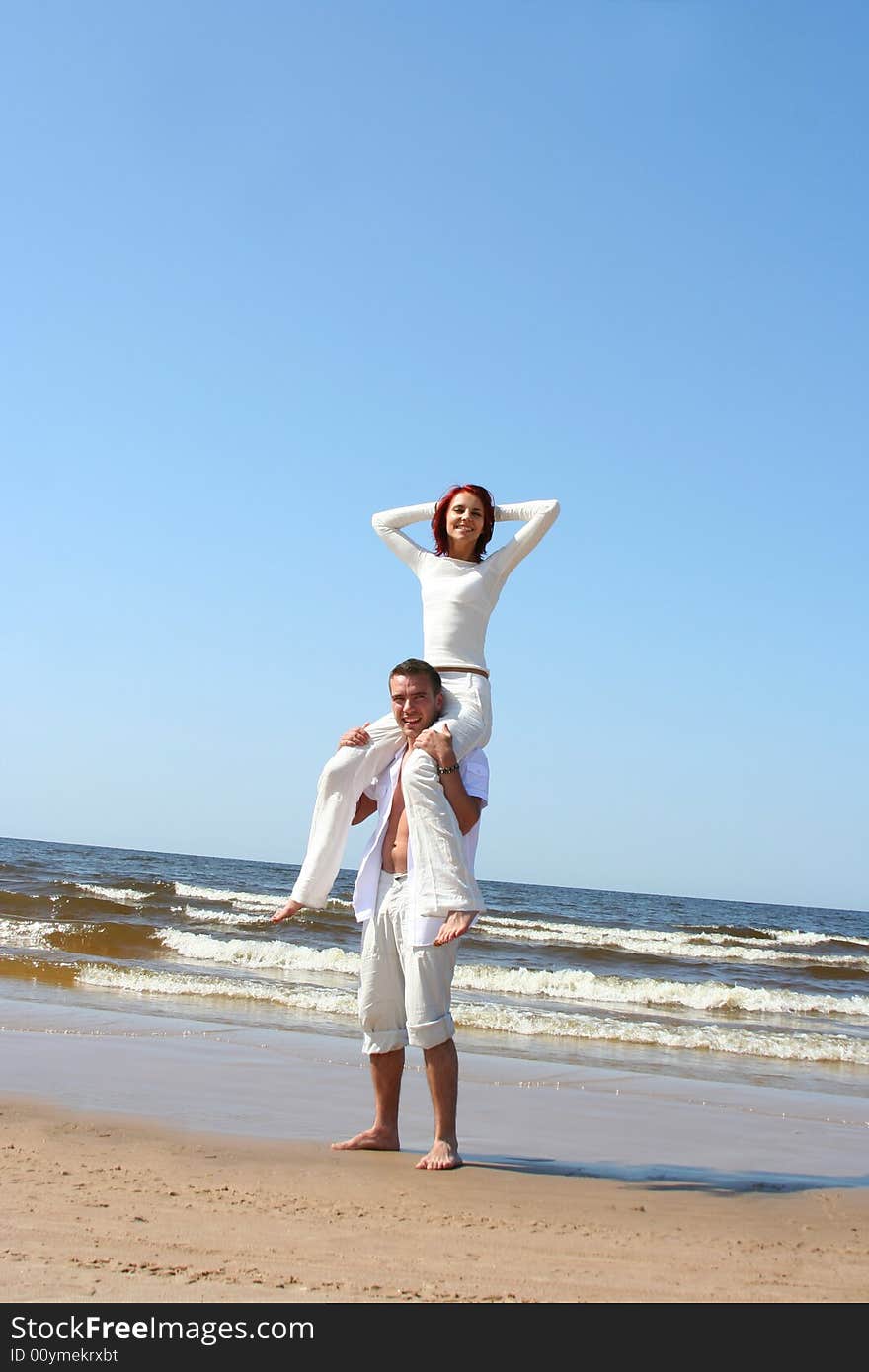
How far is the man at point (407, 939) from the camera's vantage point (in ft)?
16.2

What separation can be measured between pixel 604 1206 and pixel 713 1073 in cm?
460

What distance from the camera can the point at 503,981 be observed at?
50.5 ft

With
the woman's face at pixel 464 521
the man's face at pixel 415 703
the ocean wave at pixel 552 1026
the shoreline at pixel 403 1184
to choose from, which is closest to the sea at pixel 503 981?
the ocean wave at pixel 552 1026

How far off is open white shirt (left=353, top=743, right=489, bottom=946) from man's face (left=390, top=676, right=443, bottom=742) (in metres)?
0.25

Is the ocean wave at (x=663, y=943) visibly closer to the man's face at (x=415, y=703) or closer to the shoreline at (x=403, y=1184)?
the shoreline at (x=403, y=1184)

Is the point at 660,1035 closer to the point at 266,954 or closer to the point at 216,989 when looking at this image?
the point at 216,989

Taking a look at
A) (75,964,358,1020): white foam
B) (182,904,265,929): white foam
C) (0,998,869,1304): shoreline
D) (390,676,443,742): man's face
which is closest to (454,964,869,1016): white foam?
(75,964,358,1020): white foam

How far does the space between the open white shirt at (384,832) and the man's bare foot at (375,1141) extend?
0.99m

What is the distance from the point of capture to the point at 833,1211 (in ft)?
15.2

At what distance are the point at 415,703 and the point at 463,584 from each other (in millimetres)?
694

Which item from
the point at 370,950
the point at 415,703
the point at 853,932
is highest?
the point at 415,703

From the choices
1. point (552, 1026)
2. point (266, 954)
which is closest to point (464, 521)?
point (552, 1026)
